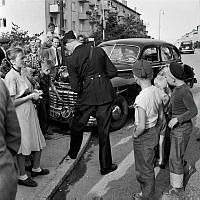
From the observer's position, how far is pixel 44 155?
541 cm

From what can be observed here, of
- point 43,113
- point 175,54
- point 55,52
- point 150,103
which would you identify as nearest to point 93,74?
point 150,103

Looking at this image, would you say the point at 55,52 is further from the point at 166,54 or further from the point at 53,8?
the point at 53,8

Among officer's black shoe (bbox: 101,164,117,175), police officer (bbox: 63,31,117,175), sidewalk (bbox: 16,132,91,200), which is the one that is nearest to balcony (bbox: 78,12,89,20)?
sidewalk (bbox: 16,132,91,200)

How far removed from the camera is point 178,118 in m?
3.90

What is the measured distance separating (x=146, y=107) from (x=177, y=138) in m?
0.82

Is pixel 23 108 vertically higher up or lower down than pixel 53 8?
lower down

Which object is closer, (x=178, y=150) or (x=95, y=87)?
(x=178, y=150)

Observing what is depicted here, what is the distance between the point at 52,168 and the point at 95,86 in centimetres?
136

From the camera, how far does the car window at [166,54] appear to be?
9.26 m

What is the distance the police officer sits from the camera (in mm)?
4621

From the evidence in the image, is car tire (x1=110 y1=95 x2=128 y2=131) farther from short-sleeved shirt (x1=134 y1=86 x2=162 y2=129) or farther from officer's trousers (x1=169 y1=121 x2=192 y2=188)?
short-sleeved shirt (x1=134 y1=86 x2=162 y2=129)

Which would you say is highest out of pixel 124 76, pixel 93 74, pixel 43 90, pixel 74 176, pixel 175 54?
pixel 175 54

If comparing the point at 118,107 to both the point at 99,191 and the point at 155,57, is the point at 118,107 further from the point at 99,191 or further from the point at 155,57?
the point at 99,191

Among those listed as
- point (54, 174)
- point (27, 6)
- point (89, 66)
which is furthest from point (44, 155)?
point (27, 6)
